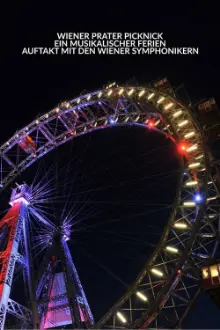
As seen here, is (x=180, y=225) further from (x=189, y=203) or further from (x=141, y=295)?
(x=141, y=295)

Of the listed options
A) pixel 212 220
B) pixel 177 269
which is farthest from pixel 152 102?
pixel 177 269

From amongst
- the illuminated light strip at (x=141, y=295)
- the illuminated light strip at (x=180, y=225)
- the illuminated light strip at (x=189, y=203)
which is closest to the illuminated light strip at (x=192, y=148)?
the illuminated light strip at (x=189, y=203)

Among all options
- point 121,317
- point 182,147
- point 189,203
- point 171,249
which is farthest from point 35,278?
point 182,147

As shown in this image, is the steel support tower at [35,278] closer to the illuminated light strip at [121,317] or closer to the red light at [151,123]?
the illuminated light strip at [121,317]

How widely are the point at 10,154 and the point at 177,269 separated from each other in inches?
591

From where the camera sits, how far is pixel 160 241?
18.2 metres

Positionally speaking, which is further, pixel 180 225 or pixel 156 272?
pixel 180 225

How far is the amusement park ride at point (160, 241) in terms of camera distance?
16391 millimetres

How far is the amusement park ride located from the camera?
16.4 m

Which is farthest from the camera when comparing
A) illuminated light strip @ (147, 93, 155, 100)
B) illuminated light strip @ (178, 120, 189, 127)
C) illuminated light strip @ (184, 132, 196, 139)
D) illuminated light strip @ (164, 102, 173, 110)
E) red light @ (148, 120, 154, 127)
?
red light @ (148, 120, 154, 127)

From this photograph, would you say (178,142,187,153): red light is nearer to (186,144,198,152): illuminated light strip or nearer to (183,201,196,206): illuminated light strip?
(186,144,198,152): illuminated light strip

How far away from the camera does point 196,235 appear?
16.5 m

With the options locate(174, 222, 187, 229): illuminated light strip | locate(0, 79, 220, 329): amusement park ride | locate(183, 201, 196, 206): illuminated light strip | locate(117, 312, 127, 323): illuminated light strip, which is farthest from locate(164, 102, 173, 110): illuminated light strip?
locate(117, 312, 127, 323): illuminated light strip

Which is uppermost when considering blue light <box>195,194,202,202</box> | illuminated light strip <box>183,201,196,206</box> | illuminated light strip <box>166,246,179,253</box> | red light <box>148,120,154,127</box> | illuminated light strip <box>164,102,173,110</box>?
illuminated light strip <box>164,102,173,110</box>
